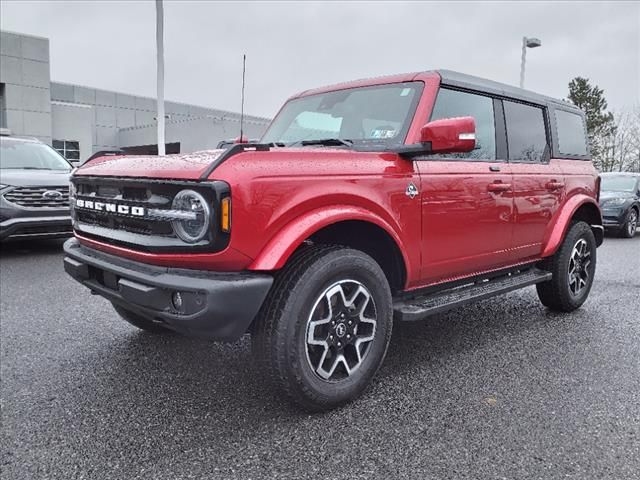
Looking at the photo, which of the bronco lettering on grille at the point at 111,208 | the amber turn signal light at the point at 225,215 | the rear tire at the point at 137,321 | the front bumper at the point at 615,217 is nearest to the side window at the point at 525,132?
the amber turn signal light at the point at 225,215

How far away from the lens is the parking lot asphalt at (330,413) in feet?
7.63

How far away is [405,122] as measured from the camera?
3385mm

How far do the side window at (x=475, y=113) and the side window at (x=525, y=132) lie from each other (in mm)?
251

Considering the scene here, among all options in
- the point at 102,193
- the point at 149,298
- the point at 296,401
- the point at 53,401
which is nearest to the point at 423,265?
the point at 296,401

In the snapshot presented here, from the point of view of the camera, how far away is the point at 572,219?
16.2ft

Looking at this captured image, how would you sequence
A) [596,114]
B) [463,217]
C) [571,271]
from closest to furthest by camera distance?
[463,217]
[571,271]
[596,114]

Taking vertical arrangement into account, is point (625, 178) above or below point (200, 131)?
below

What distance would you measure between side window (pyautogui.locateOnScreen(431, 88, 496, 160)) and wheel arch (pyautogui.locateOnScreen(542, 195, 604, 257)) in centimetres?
104

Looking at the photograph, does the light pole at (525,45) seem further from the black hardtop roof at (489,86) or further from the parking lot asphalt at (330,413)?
the parking lot asphalt at (330,413)

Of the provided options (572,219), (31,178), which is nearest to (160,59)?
(31,178)

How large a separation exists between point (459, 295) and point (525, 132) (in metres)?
1.62

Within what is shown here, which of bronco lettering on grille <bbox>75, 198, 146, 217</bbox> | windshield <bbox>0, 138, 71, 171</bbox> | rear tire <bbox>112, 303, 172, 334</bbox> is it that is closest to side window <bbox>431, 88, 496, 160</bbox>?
bronco lettering on grille <bbox>75, 198, 146, 217</bbox>

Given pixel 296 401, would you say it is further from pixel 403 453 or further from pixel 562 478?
pixel 562 478

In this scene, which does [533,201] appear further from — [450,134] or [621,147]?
[621,147]
